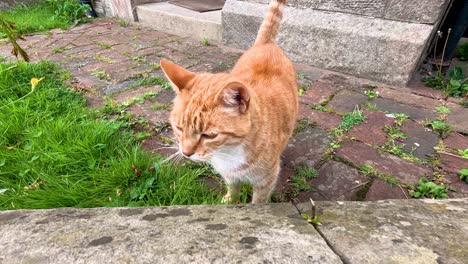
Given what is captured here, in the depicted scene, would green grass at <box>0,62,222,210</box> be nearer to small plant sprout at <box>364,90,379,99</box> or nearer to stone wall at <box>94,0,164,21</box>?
small plant sprout at <box>364,90,379,99</box>

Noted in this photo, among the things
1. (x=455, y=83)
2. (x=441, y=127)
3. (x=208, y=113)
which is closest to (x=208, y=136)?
(x=208, y=113)

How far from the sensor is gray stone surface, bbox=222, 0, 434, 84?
2875 millimetres

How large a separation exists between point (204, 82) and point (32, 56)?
11.2 ft

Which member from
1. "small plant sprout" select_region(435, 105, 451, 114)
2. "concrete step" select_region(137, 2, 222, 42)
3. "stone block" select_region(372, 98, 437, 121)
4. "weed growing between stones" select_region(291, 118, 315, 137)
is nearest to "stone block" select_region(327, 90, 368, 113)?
"stone block" select_region(372, 98, 437, 121)

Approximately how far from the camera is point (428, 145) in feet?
7.22

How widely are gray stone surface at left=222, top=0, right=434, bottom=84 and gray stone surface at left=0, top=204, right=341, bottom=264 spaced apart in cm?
248

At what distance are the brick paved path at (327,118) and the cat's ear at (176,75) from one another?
799mm

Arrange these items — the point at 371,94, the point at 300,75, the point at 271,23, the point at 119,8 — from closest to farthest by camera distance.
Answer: the point at 271,23 < the point at 371,94 < the point at 300,75 < the point at 119,8

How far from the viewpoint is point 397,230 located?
1.00 metres

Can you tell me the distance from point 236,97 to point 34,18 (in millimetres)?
5734

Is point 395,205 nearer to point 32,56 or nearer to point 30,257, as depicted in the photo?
point 30,257

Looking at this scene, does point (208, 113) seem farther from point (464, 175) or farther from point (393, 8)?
point (393, 8)

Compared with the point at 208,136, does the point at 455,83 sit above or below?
below

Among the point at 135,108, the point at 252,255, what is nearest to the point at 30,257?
the point at 252,255
